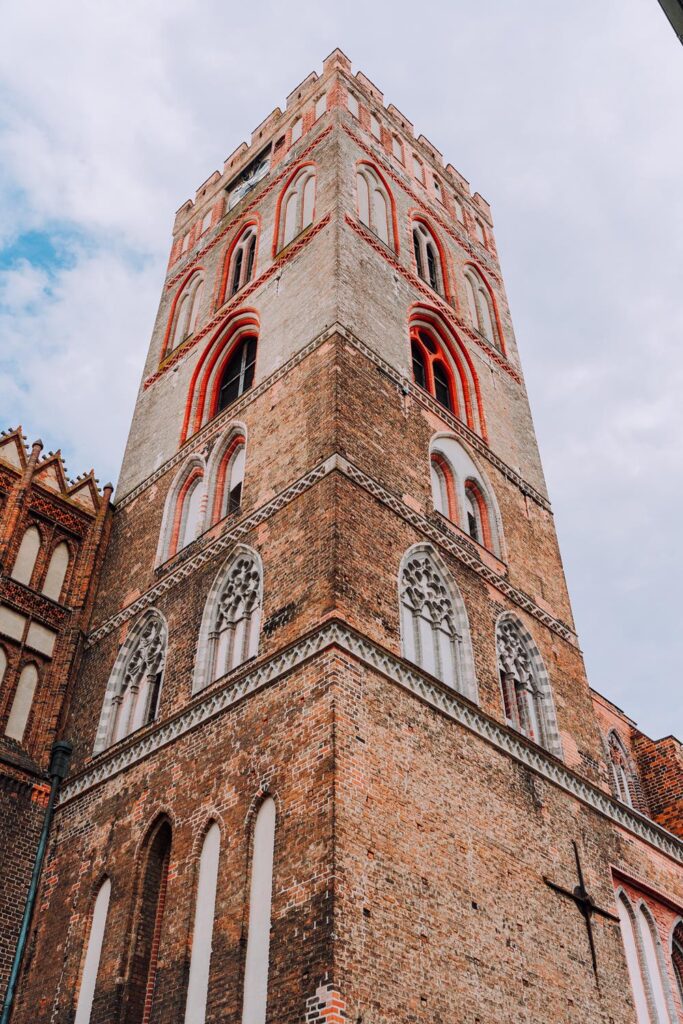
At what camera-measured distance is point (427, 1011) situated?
30.5 feet

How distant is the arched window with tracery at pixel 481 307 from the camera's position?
2128 centimetres

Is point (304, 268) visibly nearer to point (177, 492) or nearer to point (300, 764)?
point (177, 492)

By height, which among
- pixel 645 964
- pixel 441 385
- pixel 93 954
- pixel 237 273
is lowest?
pixel 93 954

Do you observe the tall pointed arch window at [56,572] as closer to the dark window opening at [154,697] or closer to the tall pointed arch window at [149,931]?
the dark window opening at [154,697]

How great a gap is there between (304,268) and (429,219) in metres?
5.30

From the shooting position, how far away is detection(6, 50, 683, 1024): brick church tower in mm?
9930

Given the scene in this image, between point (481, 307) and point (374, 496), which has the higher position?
point (481, 307)

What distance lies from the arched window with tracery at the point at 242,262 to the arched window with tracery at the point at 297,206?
3.10ft

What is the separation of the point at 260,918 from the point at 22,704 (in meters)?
6.35

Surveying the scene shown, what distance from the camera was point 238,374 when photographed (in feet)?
59.6

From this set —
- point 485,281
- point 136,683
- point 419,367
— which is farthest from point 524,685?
point 485,281

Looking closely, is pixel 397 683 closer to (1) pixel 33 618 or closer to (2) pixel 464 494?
(2) pixel 464 494

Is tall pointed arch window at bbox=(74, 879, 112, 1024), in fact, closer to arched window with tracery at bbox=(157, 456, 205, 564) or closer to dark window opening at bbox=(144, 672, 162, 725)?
dark window opening at bbox=(144, 672, 162, 725)

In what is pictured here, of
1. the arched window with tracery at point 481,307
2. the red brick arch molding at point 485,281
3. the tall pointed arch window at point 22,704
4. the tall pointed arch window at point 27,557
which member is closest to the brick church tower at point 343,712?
the tall pointed arch window at point 22,704
